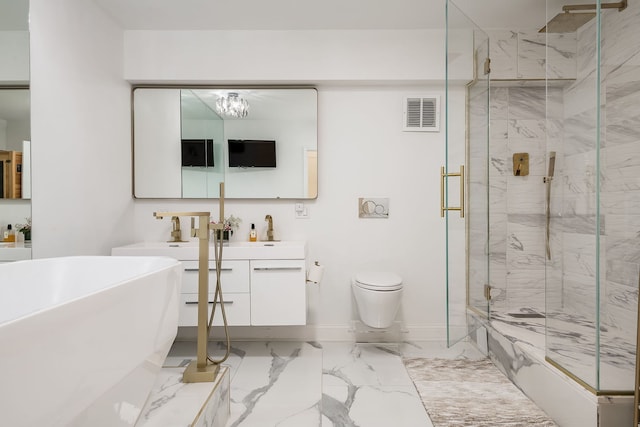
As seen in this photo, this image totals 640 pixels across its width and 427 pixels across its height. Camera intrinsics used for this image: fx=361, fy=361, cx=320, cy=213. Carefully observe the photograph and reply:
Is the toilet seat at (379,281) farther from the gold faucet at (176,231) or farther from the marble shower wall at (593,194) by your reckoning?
the gold faucet at (176,231)

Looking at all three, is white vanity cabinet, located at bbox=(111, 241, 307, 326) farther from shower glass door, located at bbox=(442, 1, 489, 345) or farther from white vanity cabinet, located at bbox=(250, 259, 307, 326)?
shower glass door, located at bbox=(442, 1, 489, 345)

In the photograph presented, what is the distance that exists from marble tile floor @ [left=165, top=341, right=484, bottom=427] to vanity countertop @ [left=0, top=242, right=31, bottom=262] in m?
1.15

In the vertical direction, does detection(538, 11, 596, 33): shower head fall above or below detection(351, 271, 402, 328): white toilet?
above

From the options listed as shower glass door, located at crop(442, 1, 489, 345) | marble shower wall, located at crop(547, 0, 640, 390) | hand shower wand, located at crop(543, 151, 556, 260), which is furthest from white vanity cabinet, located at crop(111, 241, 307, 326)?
marble shower wall, located at crop(547, 0, 640, 390)

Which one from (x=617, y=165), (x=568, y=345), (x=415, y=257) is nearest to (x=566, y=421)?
(x=568, y=345)

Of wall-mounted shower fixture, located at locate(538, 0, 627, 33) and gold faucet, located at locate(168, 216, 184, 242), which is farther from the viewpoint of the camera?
gold faucet, located at locate(168, 216, 184, 242)

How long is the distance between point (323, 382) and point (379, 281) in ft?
2.50

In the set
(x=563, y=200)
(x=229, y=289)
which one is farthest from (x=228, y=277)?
(x=563, y=200)

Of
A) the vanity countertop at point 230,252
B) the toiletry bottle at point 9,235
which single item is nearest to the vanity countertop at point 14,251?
the toiletry bottle at point 9,235

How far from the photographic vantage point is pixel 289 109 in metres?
2.91

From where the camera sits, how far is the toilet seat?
8.15 ft

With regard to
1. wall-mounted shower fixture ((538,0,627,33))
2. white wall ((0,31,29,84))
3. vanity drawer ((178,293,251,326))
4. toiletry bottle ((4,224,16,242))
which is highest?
wall-mounted shower fixture ((538,0,627,33))

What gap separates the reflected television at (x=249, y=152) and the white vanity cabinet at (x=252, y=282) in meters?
0.76

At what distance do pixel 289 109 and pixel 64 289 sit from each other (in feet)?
6.49
